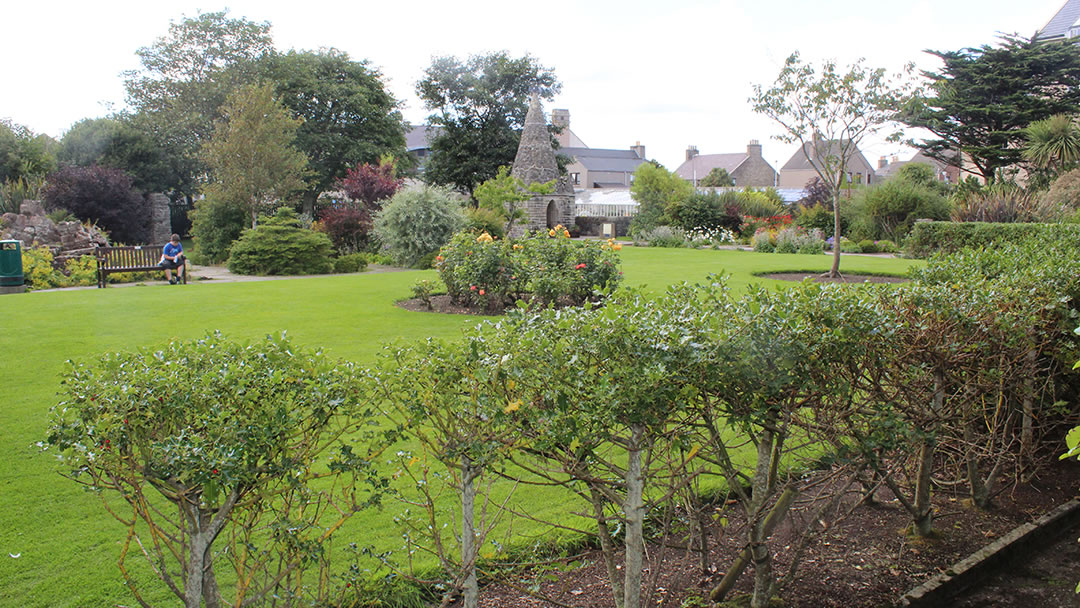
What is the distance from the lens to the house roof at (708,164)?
238 feet

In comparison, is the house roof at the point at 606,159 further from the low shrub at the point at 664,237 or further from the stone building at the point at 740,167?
the low shrub at the point at 664,237

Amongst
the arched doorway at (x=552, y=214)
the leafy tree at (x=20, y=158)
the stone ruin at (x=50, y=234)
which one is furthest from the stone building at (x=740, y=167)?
the stone ruin at (x=50, y=234)

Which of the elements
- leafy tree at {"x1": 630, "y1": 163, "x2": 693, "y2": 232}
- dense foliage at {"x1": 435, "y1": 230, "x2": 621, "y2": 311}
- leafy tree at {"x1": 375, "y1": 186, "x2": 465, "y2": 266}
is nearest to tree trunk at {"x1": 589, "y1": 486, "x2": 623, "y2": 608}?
dense foliage at {"x1": 435, "y1": 230, "x2": 621, "y2": 311}

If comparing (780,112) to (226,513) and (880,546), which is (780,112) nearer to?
(880,546)

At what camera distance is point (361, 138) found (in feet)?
137

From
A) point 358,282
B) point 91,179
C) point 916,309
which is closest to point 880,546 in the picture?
point 916,309

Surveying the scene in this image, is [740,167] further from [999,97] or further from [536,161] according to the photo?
[536,161]

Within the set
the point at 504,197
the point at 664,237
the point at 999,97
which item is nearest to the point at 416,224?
the point at 504,197

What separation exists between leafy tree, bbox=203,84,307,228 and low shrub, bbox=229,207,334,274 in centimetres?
460

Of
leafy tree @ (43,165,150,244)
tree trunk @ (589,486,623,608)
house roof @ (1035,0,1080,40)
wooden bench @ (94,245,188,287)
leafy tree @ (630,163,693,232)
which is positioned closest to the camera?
tree trunk @ (589,486,623,608)

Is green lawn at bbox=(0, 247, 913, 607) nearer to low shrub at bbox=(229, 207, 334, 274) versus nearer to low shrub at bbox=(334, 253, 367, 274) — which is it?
low shrub at bbox=(334, 253, 367, 274)

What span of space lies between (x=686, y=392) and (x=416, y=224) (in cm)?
2023

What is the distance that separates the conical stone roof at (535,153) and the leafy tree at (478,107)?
23.4 ft

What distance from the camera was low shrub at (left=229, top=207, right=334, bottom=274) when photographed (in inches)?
808
